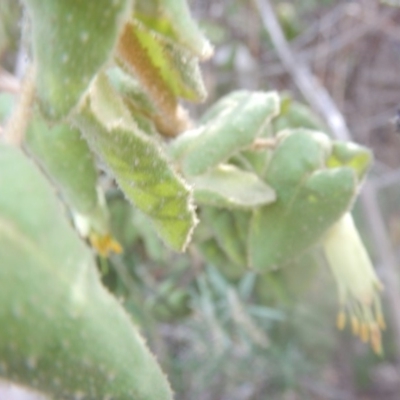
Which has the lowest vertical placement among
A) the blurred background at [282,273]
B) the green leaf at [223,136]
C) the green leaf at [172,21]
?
the blurred background at [282,273]

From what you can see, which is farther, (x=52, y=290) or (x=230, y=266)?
(x=230, y=266)

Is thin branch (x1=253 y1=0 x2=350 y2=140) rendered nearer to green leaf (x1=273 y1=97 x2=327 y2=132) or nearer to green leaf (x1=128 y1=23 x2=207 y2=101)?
green leaf (x1=273 y1=97 x2=327 y2=132)

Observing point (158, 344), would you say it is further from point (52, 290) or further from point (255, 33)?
point (255, 33)

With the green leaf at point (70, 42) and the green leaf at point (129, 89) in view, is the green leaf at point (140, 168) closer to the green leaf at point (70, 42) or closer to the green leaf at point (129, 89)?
the green leaf at point (70, 42)

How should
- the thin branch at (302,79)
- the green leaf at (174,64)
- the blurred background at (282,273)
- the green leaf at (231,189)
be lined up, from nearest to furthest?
the green leaf at (174,64) → the green leaf at (231,189) → the blurred background at (282,273) → the thin branch at (302,79)

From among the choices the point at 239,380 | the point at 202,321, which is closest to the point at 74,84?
the point at 202,321

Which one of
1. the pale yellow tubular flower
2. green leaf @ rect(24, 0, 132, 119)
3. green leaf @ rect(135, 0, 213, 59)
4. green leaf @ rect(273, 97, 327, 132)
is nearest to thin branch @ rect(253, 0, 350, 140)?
green leaf @ rect(273, 97, 327, 132)

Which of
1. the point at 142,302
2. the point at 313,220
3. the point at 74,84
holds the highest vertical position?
the point at 74,84

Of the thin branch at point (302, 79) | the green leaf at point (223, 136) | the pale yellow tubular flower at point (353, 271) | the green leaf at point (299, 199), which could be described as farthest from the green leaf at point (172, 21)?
the thin branch at point (302, 79)
